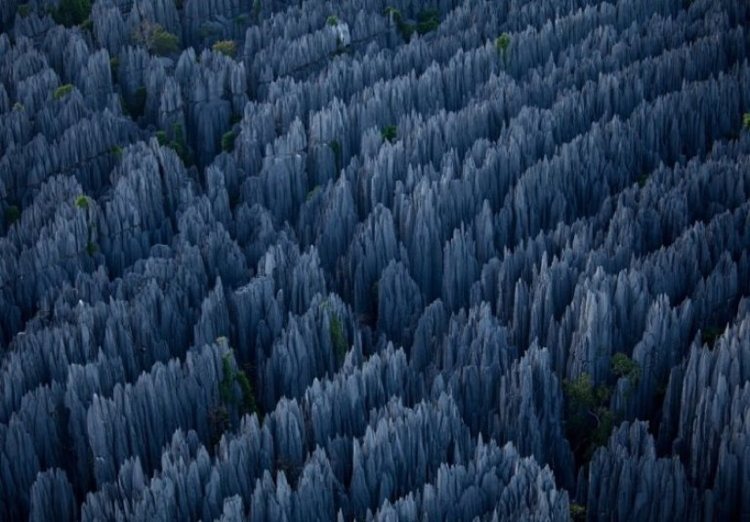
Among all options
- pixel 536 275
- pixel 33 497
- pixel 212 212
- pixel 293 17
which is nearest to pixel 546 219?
pixel 536 275

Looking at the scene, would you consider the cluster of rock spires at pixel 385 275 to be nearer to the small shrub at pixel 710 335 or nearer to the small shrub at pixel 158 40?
the small shrub at pixel 710 335

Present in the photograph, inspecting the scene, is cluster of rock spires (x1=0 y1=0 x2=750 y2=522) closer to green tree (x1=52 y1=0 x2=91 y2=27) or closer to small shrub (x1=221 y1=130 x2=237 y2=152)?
small shrub (x1=221 y1=130 x2=237 y2=152)

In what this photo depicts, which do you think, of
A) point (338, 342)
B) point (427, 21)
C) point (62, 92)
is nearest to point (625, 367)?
point (338, 342)

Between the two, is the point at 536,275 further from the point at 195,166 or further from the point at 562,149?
the point at 195,166

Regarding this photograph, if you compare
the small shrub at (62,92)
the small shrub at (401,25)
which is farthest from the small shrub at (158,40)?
the small shrub at (401,25)

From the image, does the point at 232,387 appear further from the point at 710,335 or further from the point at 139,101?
the point at 139,101
